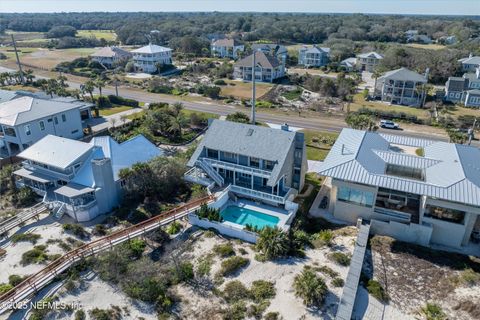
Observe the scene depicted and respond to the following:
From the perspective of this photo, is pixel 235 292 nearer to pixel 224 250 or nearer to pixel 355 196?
pixel 224 250

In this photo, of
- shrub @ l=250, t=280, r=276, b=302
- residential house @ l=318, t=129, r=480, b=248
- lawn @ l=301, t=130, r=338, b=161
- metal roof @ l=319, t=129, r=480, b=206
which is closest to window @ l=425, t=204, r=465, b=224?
residential house @ l=318, t=129, r=480, b=248

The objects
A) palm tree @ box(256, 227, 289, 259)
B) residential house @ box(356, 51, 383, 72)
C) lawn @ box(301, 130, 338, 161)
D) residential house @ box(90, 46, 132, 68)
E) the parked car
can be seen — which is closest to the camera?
palm tree @ box(256, 227, 289, 259)

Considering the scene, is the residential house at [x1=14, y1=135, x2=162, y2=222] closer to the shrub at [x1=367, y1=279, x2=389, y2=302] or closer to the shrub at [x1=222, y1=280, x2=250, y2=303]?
the shrub at [x1=222, y1=280, x2=250, y2=303]

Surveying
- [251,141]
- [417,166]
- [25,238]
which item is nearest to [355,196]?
[417,166]

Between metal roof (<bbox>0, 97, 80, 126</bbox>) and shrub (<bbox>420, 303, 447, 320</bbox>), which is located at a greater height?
metal roof (<bbox>0, 97, 80, 126</bbox>)

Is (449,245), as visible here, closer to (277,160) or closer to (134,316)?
(277,160)

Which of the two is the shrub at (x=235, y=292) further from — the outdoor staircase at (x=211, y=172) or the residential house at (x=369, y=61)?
the residential house at (x=369, y=61)

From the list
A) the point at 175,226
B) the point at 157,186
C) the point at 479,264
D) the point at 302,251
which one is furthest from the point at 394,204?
the point at 157,186
